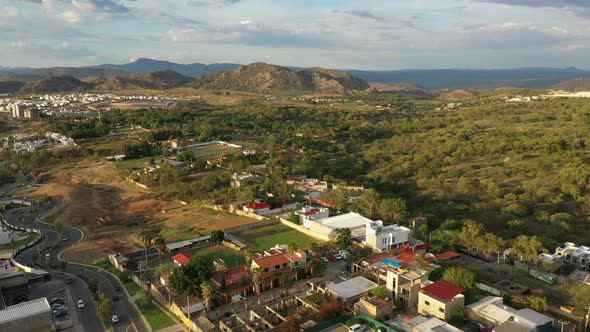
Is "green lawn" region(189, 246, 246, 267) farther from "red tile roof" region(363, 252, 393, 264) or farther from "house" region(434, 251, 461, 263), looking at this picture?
"house" region(434, 251, 461, 263)

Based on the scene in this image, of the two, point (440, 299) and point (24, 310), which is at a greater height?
point (440, 299)

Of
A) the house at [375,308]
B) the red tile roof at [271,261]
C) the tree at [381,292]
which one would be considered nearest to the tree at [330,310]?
the house at [375,308]

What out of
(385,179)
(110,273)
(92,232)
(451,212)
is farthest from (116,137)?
(451,212)

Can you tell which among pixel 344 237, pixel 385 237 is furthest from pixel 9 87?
pixel 385 237

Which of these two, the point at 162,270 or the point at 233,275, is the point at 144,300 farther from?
the point at 233,275

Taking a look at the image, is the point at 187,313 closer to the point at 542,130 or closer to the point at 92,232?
the point at 92,232

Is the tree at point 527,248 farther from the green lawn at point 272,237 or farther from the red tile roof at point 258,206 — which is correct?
the red tile roof at point 258,206
